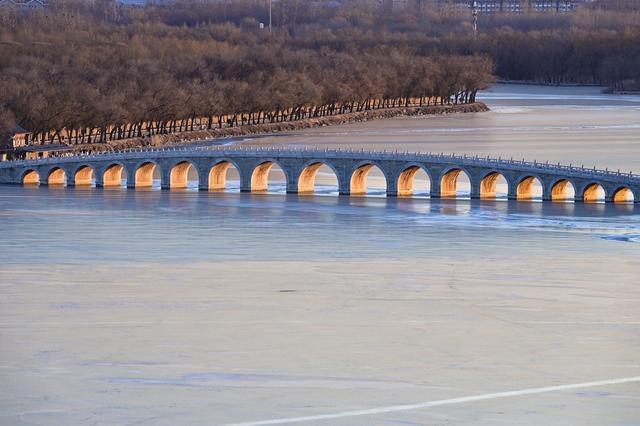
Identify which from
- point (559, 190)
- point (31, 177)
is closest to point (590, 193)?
point (559, 190)

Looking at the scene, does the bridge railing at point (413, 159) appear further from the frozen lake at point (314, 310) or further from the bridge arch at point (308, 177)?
the frozen lake at point (314, 310)

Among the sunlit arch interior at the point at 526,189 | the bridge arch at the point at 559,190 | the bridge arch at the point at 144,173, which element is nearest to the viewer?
the bridge arch at the point at 559,190

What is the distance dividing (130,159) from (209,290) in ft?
106

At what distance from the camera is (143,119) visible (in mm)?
106000

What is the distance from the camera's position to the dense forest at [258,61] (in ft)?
343

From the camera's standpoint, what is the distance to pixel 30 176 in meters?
82.4

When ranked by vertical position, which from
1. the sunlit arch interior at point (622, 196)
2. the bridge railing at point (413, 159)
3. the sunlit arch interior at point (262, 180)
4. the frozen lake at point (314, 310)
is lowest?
the frozen lake at point (314, 310)

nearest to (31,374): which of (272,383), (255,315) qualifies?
(272,383)

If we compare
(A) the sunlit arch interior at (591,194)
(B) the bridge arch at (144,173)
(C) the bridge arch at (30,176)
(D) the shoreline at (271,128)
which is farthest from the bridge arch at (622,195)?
(D) the shoreline at (271,128)

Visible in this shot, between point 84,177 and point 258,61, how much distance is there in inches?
2120

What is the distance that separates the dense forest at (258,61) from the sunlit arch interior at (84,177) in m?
9.73

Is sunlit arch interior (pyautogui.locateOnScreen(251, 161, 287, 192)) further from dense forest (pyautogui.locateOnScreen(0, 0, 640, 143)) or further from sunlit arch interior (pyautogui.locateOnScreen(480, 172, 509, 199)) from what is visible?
dense forest (pyautogui.locateOnScreen(0, 0, 640, 143))

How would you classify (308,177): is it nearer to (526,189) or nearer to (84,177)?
(526,189)

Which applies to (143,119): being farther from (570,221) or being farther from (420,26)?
(420,26)
